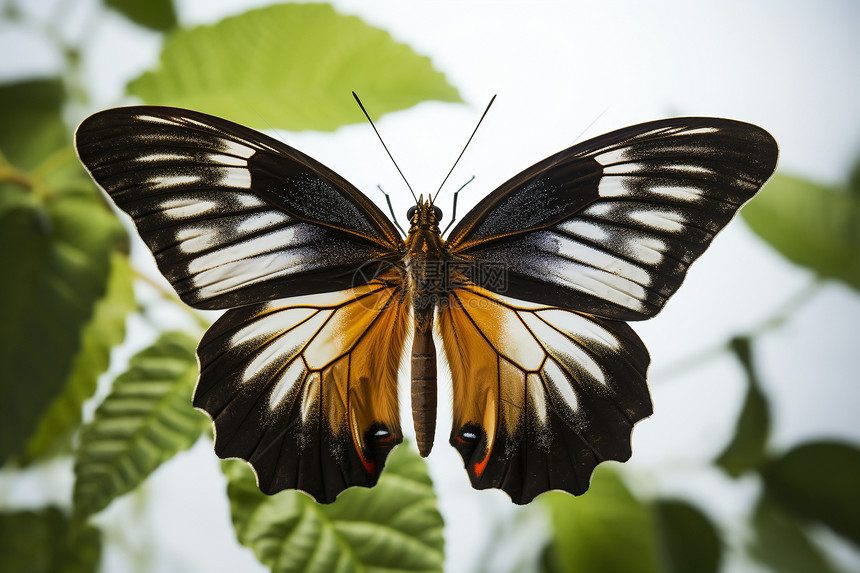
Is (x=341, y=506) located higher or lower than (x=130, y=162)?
lower

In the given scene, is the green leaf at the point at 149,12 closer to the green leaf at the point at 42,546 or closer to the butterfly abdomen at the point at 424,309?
the butterfly abdomen at the point at 424,309

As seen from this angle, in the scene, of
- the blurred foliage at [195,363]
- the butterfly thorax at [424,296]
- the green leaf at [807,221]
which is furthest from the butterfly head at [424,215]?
the green leaf at [807,221]

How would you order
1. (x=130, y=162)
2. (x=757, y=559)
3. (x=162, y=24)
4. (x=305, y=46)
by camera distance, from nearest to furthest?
1. (x=130, y=162)
2. (x=305, y=46)
3. (x=162, y=24)
4. (x=757, y=559)

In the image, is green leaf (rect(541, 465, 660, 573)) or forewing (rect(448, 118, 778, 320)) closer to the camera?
forewing (rect(448, 118, 778, 320))

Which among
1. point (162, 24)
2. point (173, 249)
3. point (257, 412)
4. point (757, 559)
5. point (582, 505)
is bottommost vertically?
point (757, 559)

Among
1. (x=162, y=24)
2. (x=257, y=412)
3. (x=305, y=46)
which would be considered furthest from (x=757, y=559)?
(x=162, y=24)

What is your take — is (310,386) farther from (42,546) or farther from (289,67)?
(42,546)

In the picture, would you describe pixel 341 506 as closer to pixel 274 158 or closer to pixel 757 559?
pixel 274 158

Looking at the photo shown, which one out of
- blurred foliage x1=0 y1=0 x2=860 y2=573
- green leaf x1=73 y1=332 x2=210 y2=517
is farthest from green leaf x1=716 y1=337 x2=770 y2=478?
green leaf x1=73 y1=332 x2=210 y2=517

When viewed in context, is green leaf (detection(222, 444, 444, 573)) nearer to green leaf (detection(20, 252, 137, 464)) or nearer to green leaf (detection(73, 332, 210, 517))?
Result: green leaf (detection(73, 332, 210, 517))
